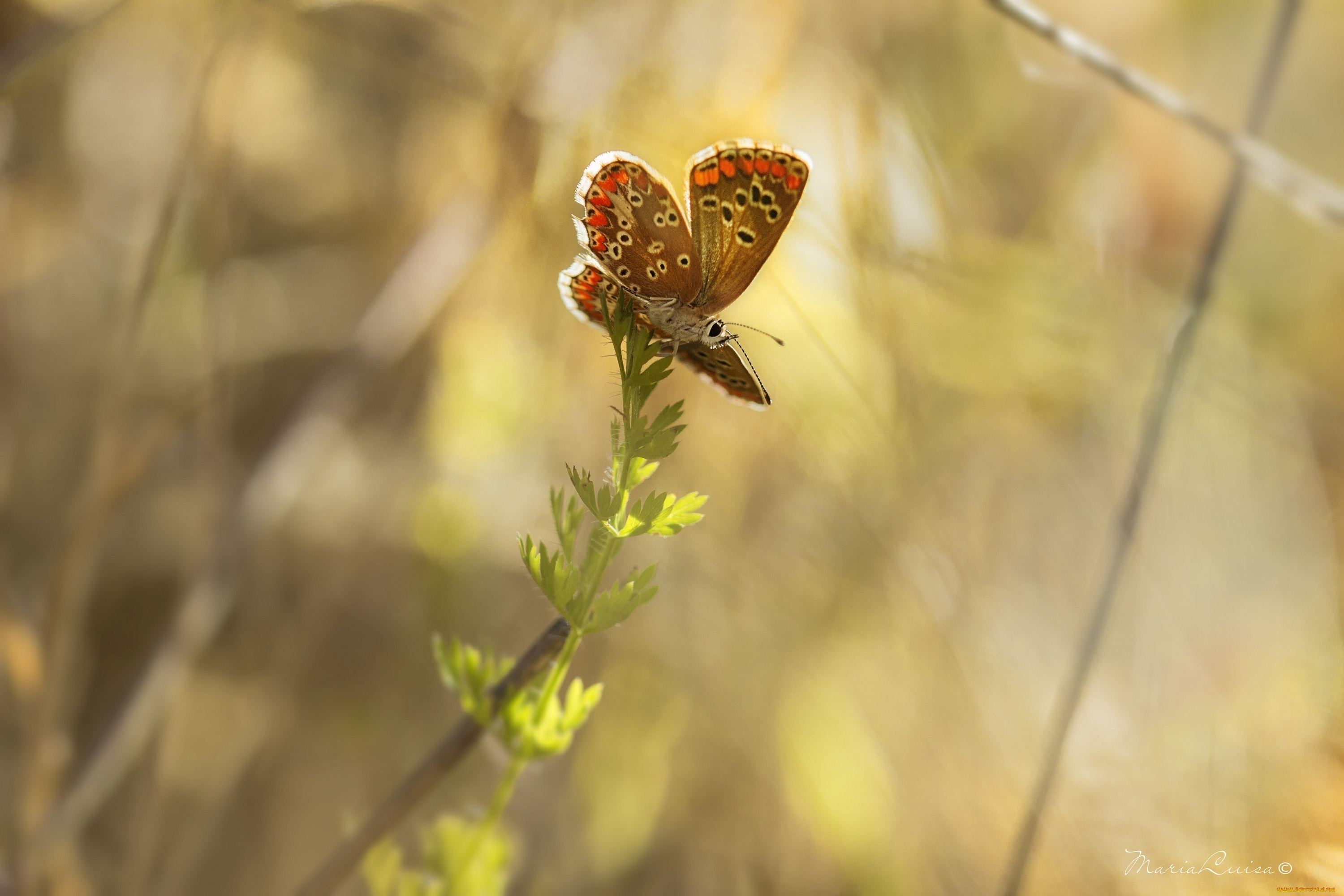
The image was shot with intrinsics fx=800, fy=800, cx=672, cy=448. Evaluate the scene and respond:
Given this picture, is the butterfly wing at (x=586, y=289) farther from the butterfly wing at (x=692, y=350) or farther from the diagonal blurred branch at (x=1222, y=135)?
the diagonal blurred branch at (x=1222, y=135)

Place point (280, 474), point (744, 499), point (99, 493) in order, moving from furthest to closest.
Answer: point (744, 499), point (280, 474), point (99, 493)

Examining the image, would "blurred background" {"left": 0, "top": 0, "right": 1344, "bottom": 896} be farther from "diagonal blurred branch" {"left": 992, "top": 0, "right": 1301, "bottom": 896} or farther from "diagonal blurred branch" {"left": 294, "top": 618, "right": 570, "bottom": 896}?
"diagonal blurred branch" {"left": 294, "top": 618, "right": 570, "bottom": 896}

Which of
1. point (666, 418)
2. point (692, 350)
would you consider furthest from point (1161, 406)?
point (666, 418)

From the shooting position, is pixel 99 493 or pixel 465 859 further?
pixel 99 493

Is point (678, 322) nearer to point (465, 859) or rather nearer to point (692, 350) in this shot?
point (692, 350)

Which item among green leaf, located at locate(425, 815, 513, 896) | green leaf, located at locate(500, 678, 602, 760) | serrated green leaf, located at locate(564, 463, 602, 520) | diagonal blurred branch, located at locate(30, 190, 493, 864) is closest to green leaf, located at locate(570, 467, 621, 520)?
serrated green leaf, located at locate(564, 463, 602, 520)

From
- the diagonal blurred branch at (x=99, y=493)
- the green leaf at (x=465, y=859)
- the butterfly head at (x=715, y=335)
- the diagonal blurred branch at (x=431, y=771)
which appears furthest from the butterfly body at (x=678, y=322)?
the diagonal blurred branch at (x=99, y=493)

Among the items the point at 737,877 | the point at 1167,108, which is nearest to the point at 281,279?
the point at 737,877
